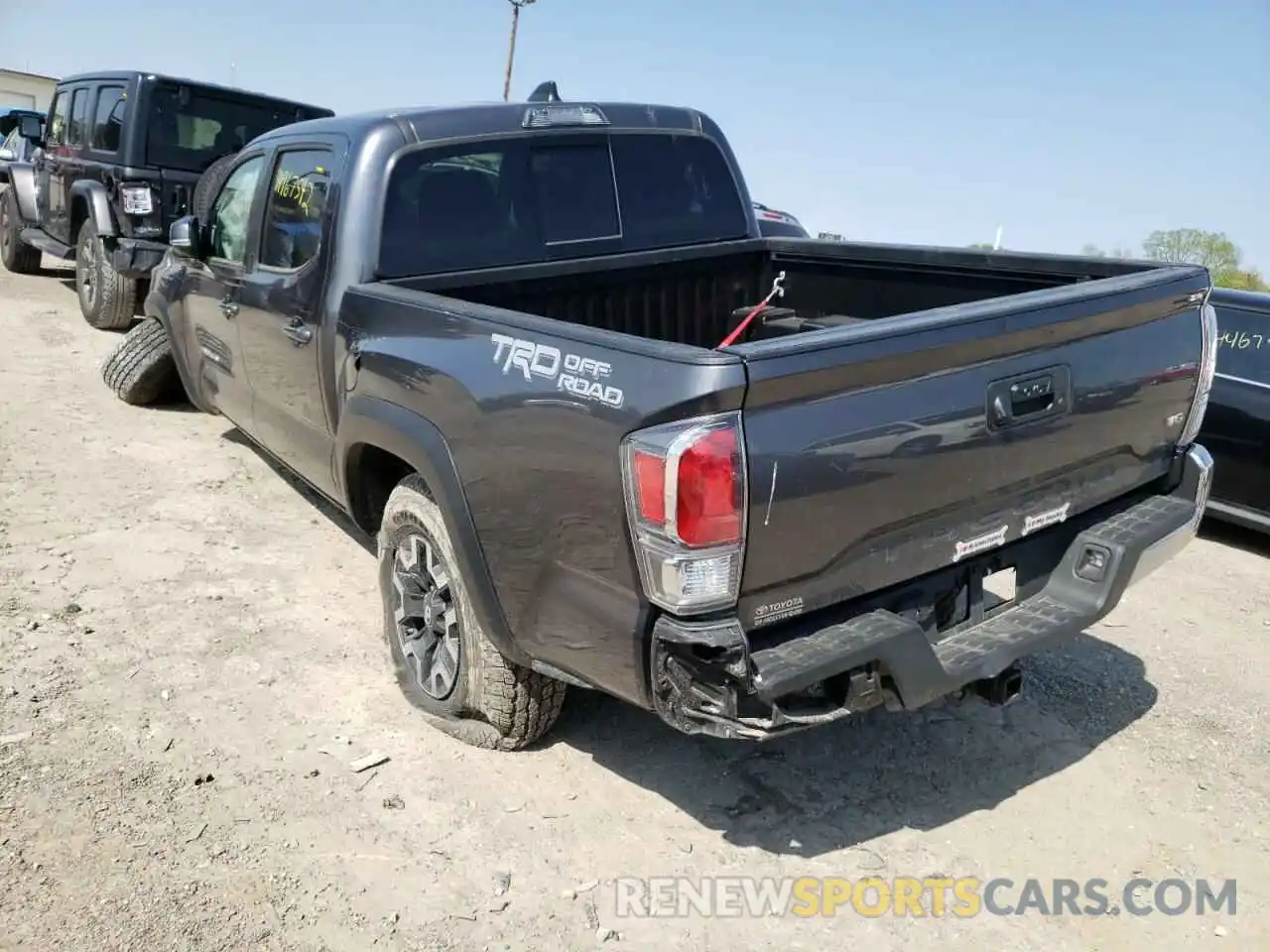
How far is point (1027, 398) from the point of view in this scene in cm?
283

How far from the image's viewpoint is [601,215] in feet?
14.4

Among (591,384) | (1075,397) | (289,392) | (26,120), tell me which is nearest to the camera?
(591,384)

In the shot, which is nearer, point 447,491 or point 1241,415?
point 447,491

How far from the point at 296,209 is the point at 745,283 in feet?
6.39

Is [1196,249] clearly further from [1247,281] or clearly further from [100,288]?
[100,288]

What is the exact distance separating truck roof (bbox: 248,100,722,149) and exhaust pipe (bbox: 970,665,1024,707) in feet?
8.73

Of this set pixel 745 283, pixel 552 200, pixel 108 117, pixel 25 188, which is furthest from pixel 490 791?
pixel 25 188

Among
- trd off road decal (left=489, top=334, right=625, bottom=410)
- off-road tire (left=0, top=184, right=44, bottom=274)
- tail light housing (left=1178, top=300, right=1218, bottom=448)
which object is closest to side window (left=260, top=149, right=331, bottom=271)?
trd off road decal (left=489, top=334, right=625, bottom=410)

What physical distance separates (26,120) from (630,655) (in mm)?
12031

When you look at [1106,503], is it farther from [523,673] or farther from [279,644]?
[279,644]

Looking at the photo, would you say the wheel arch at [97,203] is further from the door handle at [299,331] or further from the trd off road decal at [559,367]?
the trd off road decal at [559,367]

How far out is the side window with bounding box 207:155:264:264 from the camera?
15.6 ft

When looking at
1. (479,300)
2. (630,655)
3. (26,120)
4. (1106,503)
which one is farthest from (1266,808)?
(26,120)

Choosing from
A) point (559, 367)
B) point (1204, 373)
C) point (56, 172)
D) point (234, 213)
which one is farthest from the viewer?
point (56, 172)
